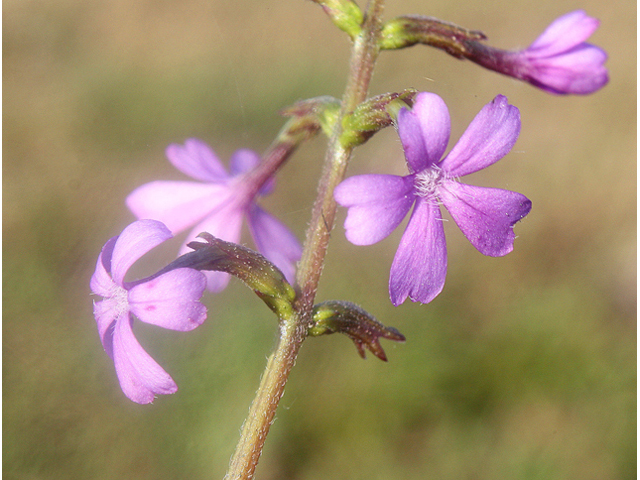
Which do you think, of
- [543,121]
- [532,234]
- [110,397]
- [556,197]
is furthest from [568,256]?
[110,397]

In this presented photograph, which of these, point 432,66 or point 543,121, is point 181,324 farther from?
point 543,121

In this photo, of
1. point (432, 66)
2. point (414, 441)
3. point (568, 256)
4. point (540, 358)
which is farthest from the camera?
point (432, 66)

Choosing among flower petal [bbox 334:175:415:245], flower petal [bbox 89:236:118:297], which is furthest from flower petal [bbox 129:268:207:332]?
flower petal [bbox 334:175:415:245]

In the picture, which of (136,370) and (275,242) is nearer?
(136,370)

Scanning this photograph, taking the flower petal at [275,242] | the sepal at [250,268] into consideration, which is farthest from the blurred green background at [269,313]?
the sepal at [250,268]

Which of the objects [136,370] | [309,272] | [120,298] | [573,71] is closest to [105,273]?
[120,298]

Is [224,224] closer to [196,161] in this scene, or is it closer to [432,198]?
[196,161]
